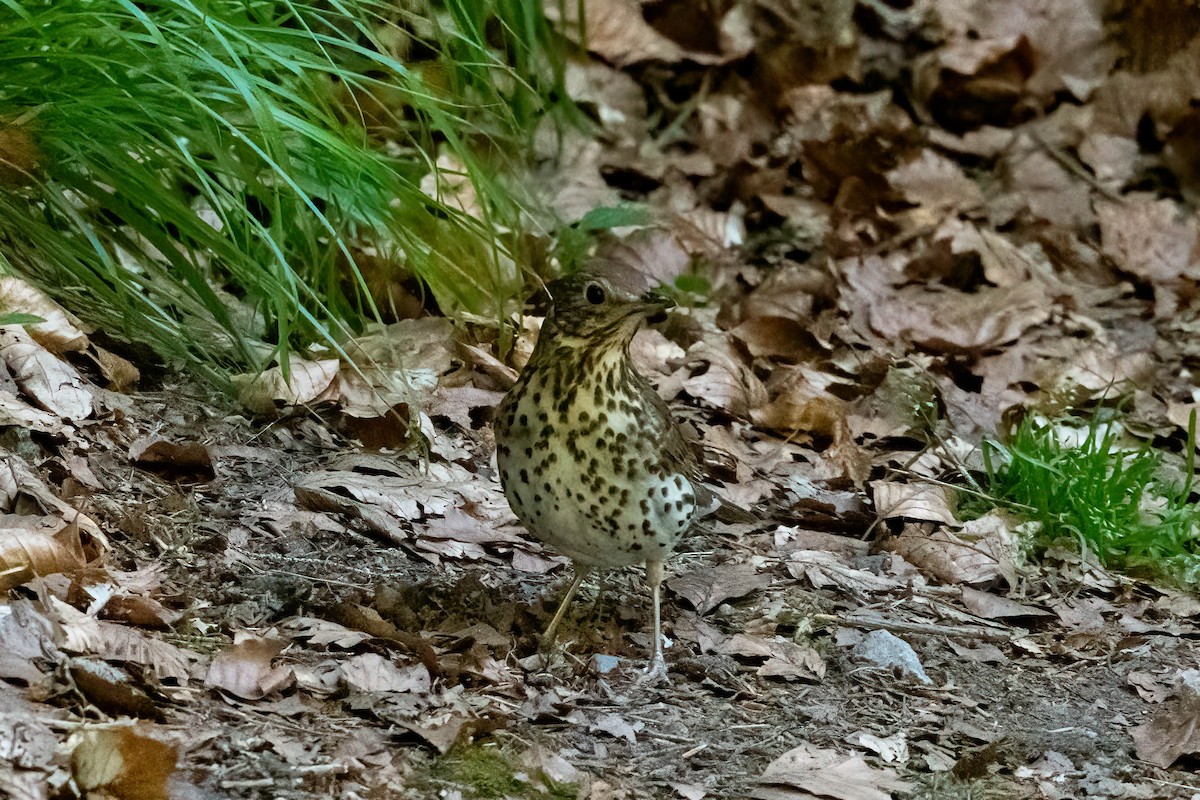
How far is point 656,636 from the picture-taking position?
3748 mm

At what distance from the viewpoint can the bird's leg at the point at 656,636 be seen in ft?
12.0

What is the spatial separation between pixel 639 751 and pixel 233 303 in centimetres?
232

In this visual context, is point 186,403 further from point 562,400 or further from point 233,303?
point 562,400

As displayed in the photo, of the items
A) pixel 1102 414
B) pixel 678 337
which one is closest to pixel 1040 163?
pixel 1102 414

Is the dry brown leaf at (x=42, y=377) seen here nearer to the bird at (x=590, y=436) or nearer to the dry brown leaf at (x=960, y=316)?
the bird at (x=590, y=436)

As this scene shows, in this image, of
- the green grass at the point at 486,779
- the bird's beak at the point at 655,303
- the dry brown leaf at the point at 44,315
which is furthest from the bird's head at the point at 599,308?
the dry brown leaf at the point at 44,315

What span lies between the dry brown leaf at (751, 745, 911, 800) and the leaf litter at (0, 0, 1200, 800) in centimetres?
1

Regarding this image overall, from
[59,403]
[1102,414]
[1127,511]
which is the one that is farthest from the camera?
[1102,414]

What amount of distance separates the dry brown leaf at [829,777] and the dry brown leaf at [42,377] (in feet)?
6.88

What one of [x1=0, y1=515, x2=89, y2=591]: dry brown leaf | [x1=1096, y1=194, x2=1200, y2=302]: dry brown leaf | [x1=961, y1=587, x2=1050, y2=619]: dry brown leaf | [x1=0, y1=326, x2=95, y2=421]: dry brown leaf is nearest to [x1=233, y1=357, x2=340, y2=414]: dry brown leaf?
[x1=0, y1=326, x2=95, y2=421]: dry brown leaf

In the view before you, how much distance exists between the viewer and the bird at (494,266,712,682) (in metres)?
3.51

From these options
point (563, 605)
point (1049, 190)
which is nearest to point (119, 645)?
point (563, 605)

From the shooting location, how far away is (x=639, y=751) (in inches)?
126

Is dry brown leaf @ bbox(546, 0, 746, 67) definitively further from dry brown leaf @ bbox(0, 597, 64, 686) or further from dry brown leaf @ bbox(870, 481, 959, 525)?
dry brown leaf @ bbox(0, 597, 64, 686)
